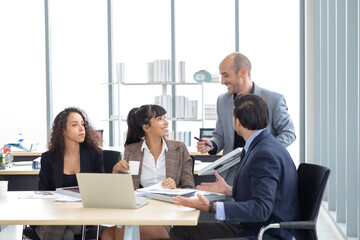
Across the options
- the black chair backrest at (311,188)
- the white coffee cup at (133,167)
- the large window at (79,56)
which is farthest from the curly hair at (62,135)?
the large window at (79,56)

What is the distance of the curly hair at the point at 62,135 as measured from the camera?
11.2 feet

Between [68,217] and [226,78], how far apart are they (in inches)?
64.4

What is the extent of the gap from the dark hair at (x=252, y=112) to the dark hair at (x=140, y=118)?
93 cm

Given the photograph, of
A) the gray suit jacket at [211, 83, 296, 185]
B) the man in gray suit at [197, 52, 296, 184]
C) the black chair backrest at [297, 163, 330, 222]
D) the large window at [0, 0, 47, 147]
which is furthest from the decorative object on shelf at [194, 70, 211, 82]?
the black chair backrest at [297, 163, 330, 222]

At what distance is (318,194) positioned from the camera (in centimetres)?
239

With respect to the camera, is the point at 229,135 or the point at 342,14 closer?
the point at 229,135

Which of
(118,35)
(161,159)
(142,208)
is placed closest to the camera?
(142,208)

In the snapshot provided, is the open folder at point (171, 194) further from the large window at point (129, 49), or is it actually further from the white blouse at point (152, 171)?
the large window at point (129, 49)

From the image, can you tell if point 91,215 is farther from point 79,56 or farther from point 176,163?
point 79,56

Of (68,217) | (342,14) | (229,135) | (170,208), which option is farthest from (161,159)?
(342,14)

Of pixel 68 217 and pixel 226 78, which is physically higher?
pixel 226 78

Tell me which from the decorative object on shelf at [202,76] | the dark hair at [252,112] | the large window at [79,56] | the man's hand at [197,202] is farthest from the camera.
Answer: the large window at [79,56]

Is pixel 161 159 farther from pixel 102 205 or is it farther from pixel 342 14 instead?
pixel 342 14

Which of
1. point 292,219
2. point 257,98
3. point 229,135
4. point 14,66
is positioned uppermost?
point 14,66
